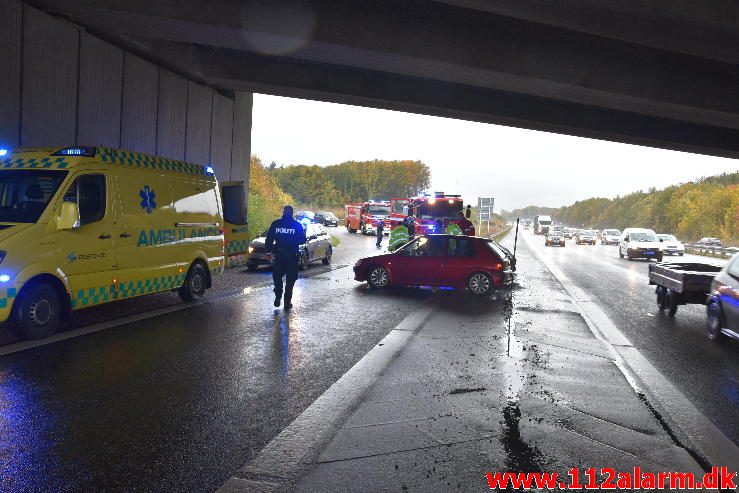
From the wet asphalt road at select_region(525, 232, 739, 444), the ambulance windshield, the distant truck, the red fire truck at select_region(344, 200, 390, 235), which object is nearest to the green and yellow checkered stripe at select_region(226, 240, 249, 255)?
the ambulance windshield

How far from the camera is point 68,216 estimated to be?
730 centimetres

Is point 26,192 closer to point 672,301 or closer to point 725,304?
point 725,304

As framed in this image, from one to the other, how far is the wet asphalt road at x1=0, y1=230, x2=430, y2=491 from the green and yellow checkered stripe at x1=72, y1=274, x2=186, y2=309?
0.57m

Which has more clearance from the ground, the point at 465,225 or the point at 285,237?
the point at 465,225

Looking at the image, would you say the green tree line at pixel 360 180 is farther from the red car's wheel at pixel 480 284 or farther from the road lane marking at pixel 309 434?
the road lane marking at pixel 309 434

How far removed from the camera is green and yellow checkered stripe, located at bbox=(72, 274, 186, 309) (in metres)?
7.73

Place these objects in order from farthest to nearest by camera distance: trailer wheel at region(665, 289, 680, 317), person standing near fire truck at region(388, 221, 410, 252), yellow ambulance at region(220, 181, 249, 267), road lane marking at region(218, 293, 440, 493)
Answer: person standing near fire truck at region(388, 221, 410, 252) → yellow ambulance at region(220, 181, 249, 267) → trailer wheel at region(665, 289, 680, 317) → road lane marking at region(218, 293, 440, 493)

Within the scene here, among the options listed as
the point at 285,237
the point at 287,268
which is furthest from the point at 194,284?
the point at 285,237

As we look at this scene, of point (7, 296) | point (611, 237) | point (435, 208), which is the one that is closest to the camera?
point (7, 296)

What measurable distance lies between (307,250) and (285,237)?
739cm

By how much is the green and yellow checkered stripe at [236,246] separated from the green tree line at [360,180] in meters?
109

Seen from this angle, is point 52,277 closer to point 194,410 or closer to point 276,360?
point 276,360

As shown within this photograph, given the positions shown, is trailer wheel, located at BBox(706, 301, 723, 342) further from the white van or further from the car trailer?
the white van

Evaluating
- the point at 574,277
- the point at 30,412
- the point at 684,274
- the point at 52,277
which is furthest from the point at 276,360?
the point at 574,277
